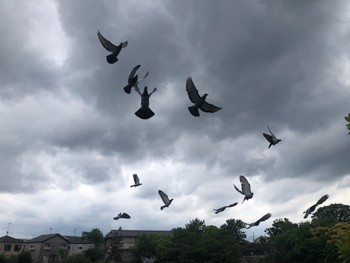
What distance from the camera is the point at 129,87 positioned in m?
11.6

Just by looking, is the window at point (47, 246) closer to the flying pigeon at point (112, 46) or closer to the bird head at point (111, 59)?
the flying pigeon at point (112, 46)

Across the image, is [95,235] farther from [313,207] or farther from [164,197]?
[313,207]

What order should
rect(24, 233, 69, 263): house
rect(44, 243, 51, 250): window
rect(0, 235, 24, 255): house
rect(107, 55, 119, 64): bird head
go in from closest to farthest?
1. rect(107, 55, 119, 64): bird head
2. rect(24, 233, 69, 263): house
3. rect(44, 243, 51, 250): window
4. rect(0, 235, 24, 255): house

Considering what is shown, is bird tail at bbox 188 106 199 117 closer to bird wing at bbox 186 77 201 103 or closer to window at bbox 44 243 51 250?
bird wing at bbox 186 77 201 103

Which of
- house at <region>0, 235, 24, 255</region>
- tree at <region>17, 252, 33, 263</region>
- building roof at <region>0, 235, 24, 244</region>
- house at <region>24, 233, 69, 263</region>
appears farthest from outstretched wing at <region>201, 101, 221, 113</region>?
building roof at <region>0, 235, 24, 244</region>

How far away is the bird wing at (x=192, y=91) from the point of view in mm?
11461

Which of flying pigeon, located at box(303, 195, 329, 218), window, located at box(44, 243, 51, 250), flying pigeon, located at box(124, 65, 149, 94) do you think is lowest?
flying pigeon, located at box(303, 195, 329, 218)

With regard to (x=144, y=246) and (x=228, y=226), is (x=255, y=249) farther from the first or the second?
(x=144, y=246)

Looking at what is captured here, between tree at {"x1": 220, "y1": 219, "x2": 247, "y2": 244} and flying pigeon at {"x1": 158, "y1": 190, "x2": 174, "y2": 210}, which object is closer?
flying pigeon at {"x1": 158, "y1": 190, "x2": 174, "y2": 210}

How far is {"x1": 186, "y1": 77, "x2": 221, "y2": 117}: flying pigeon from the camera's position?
11.5 metres

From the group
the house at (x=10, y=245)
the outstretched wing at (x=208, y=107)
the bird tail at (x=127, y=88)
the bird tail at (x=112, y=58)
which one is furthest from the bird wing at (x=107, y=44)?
the house at (x=10, y=245)

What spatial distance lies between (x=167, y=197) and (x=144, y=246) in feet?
175

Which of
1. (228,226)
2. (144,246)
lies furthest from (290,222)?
(144,246)

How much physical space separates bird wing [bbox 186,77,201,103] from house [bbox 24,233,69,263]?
285 ft
